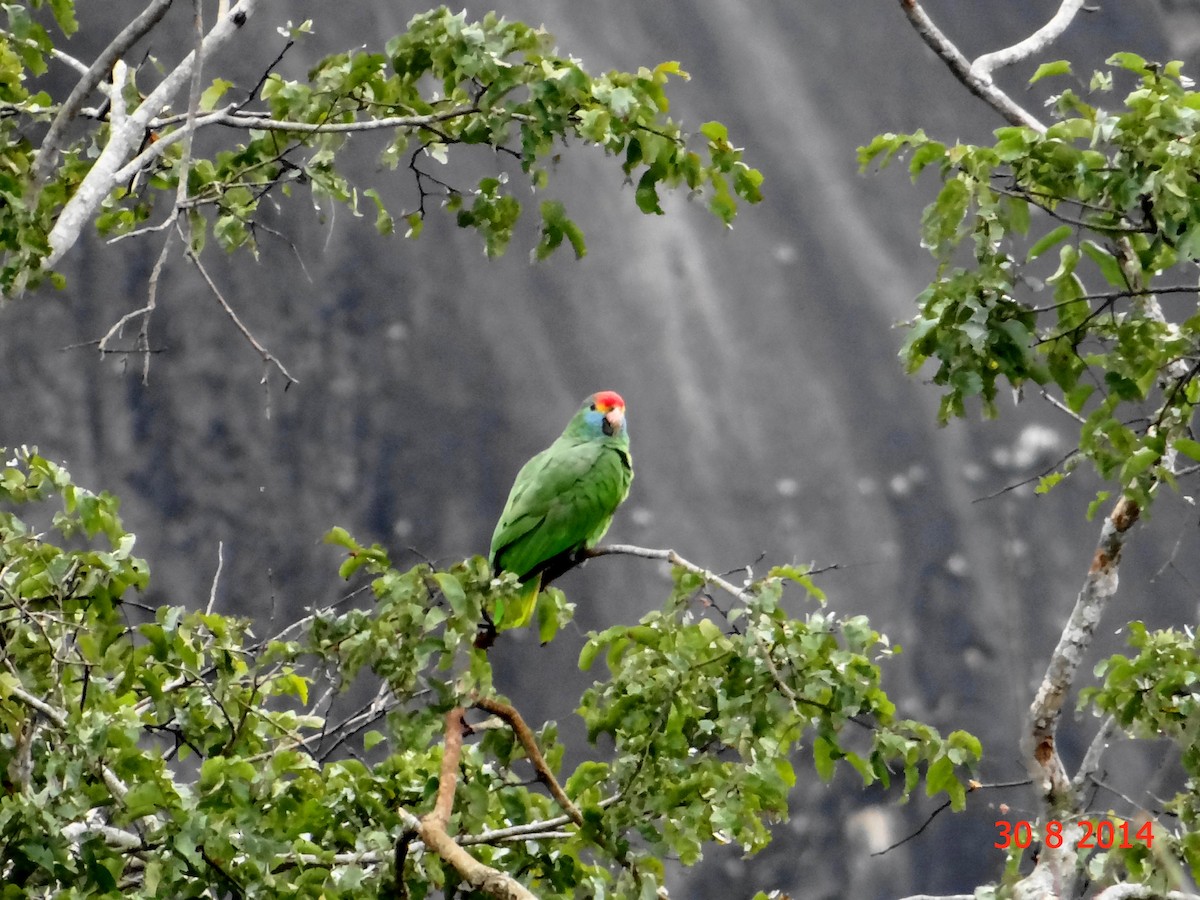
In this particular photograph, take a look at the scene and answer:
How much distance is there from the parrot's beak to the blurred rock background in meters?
1.83

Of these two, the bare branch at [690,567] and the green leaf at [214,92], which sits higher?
the green leaf at [214,92]

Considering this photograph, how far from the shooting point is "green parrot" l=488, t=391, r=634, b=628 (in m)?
3.21

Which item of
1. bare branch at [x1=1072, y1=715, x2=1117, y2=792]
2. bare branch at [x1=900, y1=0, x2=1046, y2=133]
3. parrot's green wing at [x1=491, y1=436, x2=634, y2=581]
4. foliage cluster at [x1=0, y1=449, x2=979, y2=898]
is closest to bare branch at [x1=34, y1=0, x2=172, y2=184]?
foliage cluster at [x1=0, y1=449, x2=979, y2=898]

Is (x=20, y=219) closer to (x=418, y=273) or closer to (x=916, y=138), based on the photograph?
(x=916, y=138)

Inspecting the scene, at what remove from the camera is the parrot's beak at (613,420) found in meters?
3.50

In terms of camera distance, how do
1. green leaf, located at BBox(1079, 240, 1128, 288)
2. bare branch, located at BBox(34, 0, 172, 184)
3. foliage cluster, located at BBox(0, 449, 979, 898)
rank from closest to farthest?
foliage cluster, located at BBox(0, 449, 979, 898) < green leaf, located at BBox(1079, 240, 1128, 288) < bare branch, located at BBox(34, 0, 172, 184)

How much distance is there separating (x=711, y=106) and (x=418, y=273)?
4.91 feet

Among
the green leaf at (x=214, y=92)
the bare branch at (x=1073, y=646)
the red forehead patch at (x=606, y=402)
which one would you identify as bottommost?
the bare branch at (x=1073, y=646)

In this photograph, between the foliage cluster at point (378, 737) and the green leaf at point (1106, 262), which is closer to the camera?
the foliage cluster at point (378, 737)

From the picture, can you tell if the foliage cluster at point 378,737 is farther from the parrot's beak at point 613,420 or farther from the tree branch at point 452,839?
the parrot's beak at point 613,420

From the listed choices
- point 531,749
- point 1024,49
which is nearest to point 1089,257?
point 1024,49

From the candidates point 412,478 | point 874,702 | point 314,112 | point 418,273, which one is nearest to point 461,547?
point 412,478

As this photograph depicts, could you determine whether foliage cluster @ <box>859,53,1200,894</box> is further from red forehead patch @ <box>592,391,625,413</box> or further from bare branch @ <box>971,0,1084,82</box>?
red forehead patch @ <box>592,391,625,413</box>

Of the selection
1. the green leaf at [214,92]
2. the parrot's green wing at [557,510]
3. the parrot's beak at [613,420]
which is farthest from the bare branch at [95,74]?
the parrot's beak at [613,420]
